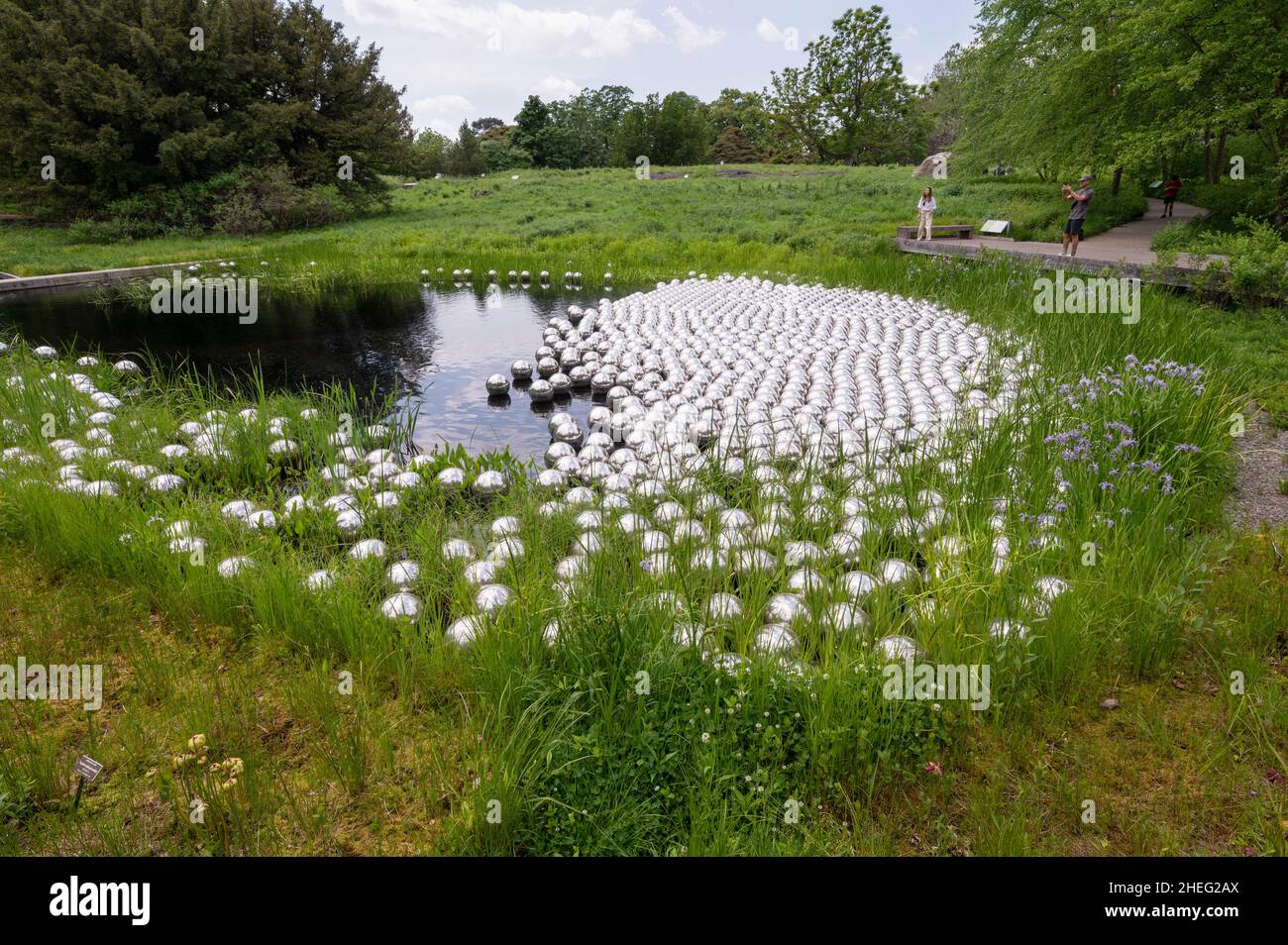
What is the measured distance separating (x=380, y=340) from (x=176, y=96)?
20.4 metres

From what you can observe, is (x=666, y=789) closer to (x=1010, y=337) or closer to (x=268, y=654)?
(x=268, y=654)

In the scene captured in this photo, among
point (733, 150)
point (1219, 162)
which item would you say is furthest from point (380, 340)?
point (733, 150)

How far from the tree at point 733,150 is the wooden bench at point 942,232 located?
1744 inches

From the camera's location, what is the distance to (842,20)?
178 feet

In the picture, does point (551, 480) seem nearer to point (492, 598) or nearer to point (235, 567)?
point (492, 598)

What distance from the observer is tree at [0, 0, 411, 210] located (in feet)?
75.4

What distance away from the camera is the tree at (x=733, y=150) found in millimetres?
59906

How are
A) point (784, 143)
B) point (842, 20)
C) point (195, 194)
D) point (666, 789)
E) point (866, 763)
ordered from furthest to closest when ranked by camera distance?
point (784, 143) → point (842, 20) → point (195, 194) → point (866, 763) → point (666, 789)

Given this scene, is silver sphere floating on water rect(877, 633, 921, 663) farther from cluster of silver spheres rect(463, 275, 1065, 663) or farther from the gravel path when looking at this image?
the gravel path

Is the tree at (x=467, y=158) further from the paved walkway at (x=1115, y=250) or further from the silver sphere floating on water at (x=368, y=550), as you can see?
the silver sphere floating on water at (x=368, y=550)

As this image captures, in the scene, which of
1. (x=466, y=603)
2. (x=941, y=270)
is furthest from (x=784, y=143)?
(x=466, y=603)

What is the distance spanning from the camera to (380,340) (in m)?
11.7

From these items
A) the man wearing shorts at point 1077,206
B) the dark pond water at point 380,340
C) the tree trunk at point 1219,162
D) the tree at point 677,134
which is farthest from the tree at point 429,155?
the tree trunk at point 1219,162
